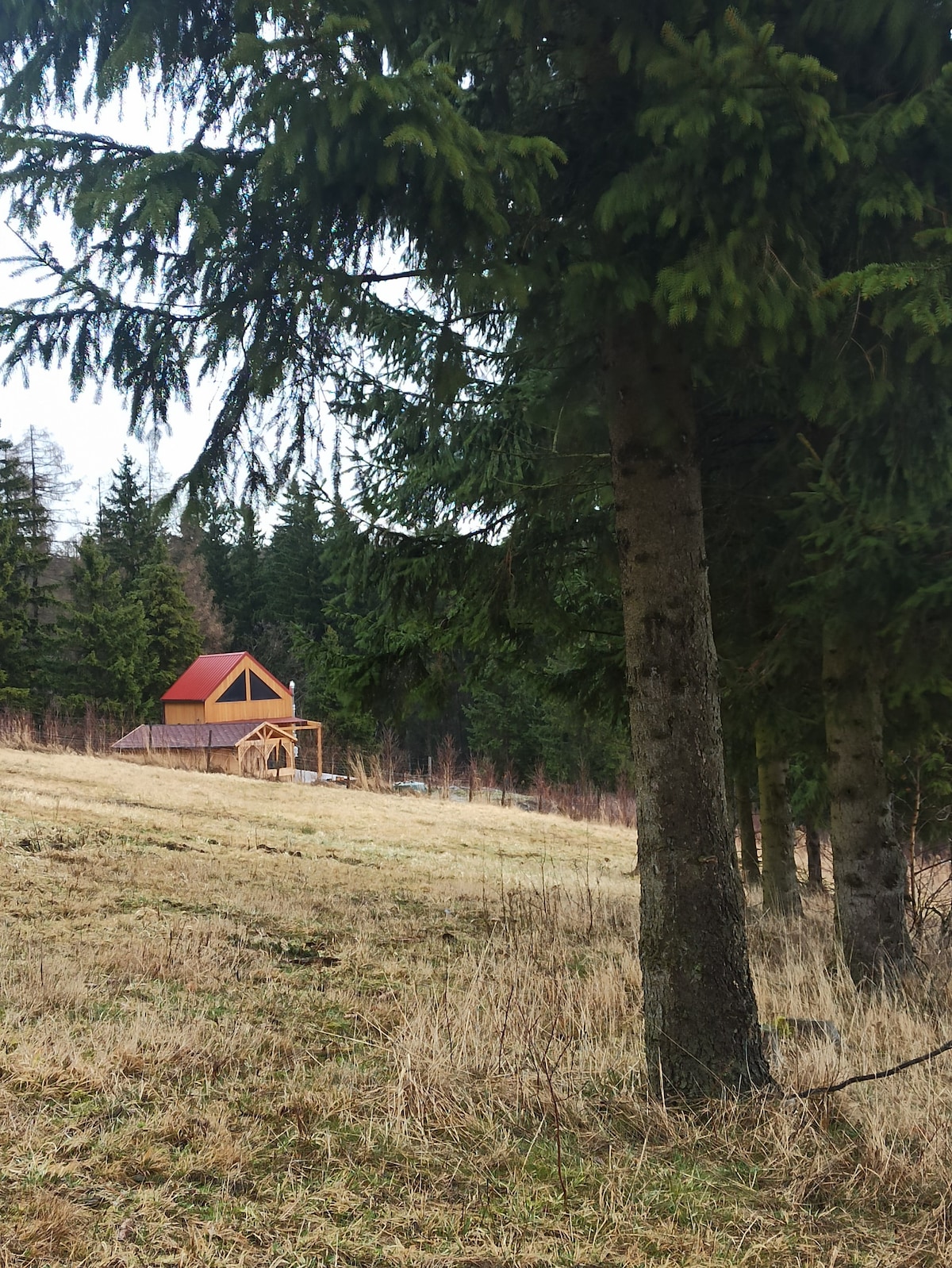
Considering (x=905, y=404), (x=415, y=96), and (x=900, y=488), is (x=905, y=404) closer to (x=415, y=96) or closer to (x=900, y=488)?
(x=900, y=488)

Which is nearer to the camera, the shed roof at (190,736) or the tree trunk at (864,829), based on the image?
the tree trunk at (864,829)

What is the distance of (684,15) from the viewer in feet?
11.5

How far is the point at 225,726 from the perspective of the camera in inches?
1231

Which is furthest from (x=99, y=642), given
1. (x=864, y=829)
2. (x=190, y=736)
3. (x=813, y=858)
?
(x=864, y=829)

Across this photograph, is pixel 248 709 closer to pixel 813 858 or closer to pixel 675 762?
pixel 813 858

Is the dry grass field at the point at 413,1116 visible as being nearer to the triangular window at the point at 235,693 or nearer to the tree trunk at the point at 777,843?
the tree trunk at the point at 777,843

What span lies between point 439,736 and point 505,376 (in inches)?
1533

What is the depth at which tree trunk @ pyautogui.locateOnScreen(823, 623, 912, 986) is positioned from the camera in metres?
5.29

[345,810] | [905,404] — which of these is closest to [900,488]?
[905,404]

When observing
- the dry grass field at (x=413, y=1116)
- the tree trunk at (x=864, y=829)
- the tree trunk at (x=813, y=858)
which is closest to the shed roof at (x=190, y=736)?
the tree trunk at (x=813, y=858)

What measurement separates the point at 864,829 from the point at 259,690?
32.5m

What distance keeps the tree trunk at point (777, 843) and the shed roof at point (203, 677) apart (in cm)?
2675

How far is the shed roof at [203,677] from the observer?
33562 millimetres

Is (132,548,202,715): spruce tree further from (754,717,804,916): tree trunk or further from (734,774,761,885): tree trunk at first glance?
(754,717,804,916): tree trunk
